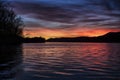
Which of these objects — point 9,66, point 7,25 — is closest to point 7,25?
point 7,25

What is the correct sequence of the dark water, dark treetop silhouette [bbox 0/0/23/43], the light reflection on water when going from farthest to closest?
dark treetop silhouette [bbox 0/0/23/43]
the light reflection on water
the dark water

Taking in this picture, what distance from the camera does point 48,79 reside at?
57.0 ft

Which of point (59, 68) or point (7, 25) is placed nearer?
point (59, 68)

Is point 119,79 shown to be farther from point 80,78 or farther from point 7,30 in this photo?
point 7,30

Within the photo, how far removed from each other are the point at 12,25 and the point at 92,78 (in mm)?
110605

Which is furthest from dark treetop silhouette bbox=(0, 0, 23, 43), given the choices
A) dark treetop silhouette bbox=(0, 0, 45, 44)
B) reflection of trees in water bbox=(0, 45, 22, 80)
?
reflection of trees in water bbox=(0, 45, 22, 80)

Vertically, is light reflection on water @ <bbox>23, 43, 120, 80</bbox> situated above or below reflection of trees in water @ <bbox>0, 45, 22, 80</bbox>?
below

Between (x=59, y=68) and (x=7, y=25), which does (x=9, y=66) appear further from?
(x=7, y=25)

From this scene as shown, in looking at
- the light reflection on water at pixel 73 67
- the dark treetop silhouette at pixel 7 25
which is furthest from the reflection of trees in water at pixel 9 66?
the dark treetop silhouette at pixel 7 25

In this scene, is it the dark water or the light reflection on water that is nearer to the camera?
the dark water

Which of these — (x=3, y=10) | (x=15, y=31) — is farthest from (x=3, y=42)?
(x=15, y=31)

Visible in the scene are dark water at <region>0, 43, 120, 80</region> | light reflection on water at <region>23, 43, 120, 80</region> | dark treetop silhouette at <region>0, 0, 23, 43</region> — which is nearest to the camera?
dark water at <region>0, 43, 120, 80</region>

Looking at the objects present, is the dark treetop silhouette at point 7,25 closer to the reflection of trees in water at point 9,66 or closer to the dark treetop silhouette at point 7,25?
the dark treetop silhouette at point 7,25

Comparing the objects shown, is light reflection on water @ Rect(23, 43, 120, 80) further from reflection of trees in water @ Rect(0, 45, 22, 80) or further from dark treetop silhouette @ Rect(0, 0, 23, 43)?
dark treetop silhouette @ Rect(0, 0, 23, 43)
